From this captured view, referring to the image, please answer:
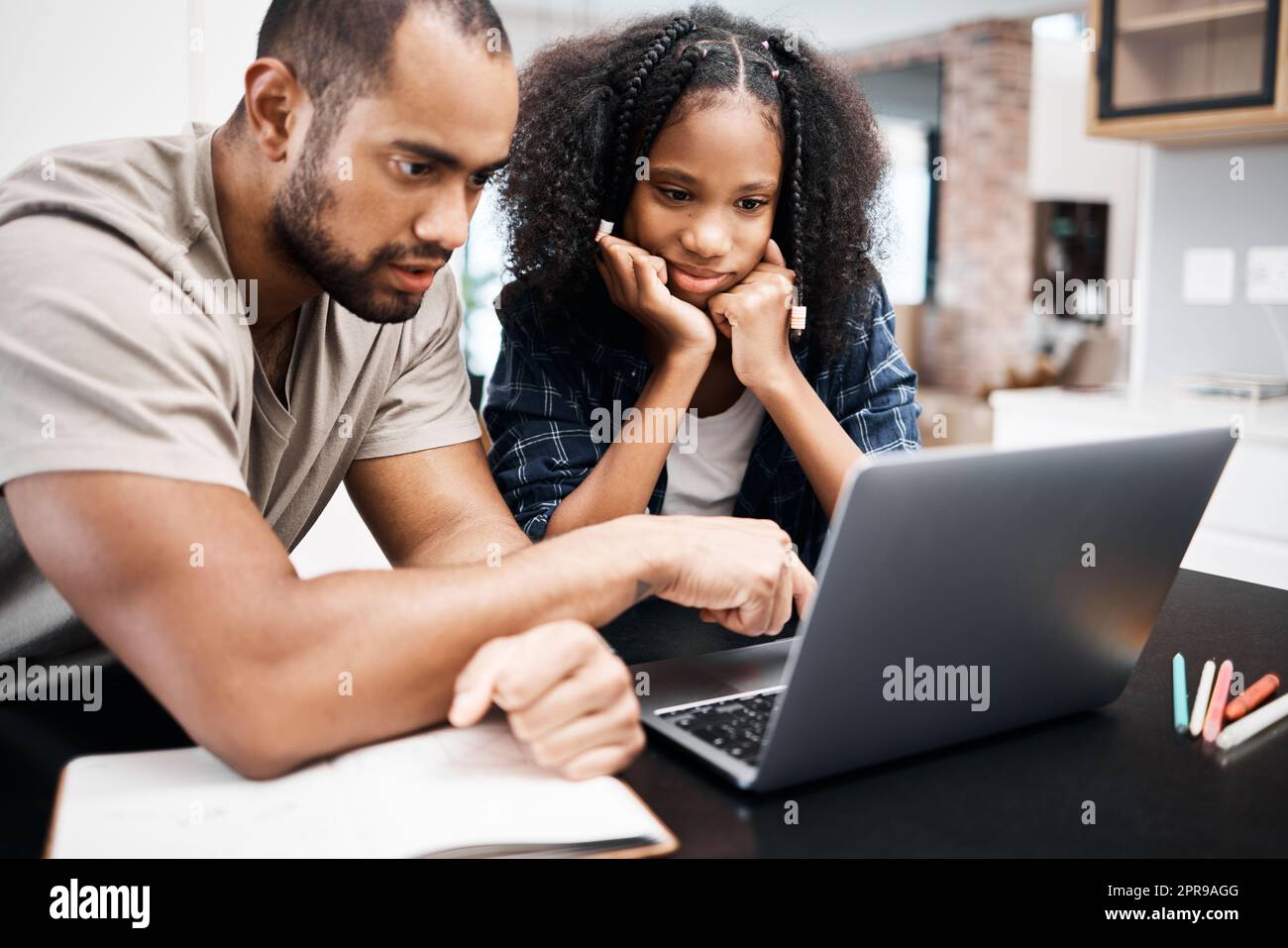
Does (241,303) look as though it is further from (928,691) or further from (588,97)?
(928,691)

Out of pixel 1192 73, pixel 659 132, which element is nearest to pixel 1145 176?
pixel 1192 73

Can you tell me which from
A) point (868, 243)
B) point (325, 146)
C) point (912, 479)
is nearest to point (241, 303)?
point (325, 146)

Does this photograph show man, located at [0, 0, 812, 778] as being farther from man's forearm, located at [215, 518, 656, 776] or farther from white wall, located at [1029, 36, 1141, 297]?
white wall, located at [1029, 36, 1141, 297]

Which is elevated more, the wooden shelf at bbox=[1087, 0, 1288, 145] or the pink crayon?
the wooden shelf at bbox=[1087, 0, 1288, 145]

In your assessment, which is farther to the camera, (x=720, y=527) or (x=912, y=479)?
(x=720, y=527)

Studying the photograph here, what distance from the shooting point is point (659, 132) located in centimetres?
127

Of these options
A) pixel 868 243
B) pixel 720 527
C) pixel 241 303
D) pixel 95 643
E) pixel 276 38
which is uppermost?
pixel 276 38

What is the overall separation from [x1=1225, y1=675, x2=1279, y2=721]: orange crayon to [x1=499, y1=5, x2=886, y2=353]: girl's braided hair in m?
0.74

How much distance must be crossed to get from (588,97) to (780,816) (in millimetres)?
975

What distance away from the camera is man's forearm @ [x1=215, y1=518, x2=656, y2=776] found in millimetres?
666

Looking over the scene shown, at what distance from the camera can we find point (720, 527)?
2.80ft

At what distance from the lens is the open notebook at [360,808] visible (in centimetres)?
58

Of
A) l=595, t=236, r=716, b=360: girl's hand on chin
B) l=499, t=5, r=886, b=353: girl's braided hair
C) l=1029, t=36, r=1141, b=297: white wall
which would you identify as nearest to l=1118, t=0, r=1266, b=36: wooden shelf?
l=499, t=5, r=886, b=353: girl's braided hair
